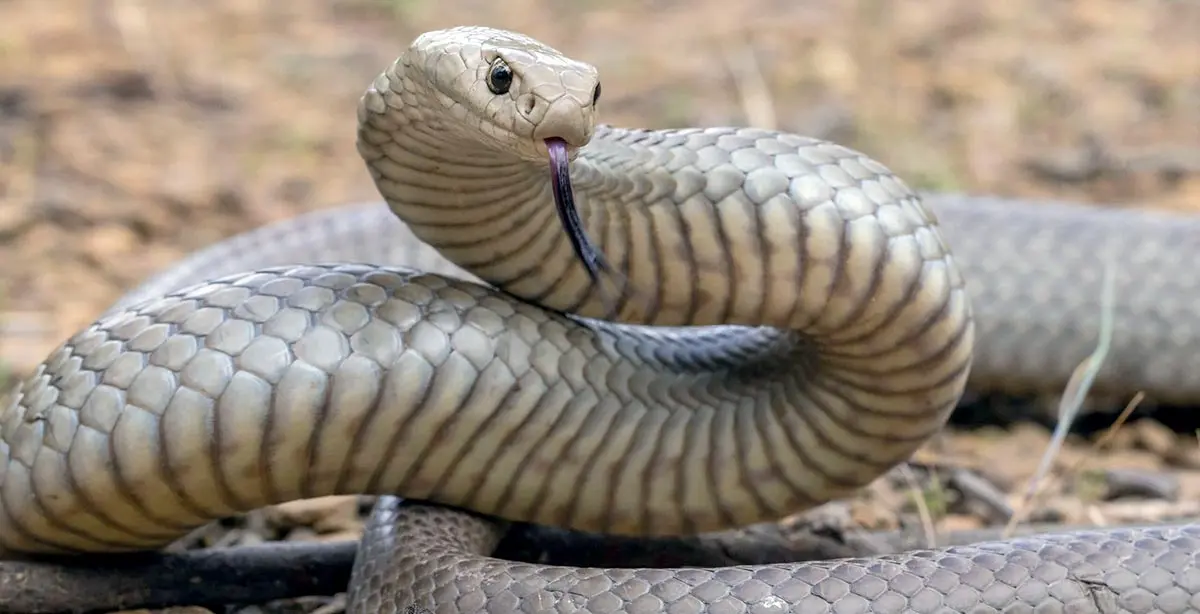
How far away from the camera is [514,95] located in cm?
255

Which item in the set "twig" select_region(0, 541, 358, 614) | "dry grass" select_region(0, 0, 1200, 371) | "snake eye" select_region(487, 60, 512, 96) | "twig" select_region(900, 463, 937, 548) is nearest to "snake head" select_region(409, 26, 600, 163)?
"snake eye" select_region(487, 60, 512, 96)

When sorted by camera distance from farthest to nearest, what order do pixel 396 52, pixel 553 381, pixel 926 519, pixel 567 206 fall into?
pixel 396 52 < pixel 926 519 < pixel 553 381 < pixel 567 206

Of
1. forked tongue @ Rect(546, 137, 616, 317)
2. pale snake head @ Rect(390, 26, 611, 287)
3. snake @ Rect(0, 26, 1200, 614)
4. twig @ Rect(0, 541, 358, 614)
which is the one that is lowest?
twig @ Rect(0, 541, 358, 614)

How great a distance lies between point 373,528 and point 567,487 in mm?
467

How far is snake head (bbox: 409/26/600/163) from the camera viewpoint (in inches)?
98.8

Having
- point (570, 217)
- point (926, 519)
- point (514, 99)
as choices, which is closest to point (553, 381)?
point (570, 217)

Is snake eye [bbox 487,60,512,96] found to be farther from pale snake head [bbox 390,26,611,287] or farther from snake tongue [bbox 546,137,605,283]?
snake tongue [bbox 546,137,605,283]

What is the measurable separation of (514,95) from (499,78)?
5 centimetres

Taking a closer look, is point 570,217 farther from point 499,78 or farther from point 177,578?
point 177,578

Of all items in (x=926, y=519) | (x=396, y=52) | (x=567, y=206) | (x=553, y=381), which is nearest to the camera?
(x=567, y=206)

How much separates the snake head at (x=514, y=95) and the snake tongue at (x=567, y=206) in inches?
1.5

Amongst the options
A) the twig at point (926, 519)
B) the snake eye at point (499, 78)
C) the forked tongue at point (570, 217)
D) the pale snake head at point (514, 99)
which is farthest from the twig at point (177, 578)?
the twig at point (926, 519)

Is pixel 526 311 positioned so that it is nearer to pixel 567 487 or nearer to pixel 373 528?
pixel 567 487

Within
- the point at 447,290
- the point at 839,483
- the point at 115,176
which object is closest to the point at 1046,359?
the point at 839,483
